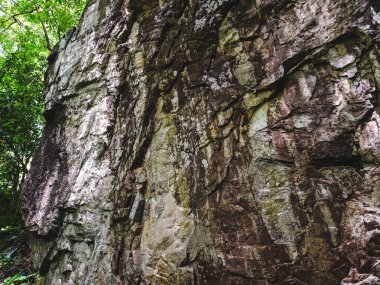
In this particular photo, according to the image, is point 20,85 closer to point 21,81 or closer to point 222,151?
point 21,81

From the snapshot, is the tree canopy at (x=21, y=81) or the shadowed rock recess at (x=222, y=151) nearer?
the shadowed rock recess at (x=222, y=151)

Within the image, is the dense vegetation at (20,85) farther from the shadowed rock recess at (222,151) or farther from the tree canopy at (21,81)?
the shadowed rock recess at (222,151)

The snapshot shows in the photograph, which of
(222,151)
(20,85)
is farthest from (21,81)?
(222,151)

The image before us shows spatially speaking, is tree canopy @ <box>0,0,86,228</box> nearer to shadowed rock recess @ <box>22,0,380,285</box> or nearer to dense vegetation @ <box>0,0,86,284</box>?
dense vegetation @ <box>0,0,86,284</box>

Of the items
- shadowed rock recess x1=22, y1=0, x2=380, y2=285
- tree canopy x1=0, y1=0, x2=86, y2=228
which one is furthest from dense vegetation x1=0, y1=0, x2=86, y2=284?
shadowed rock recess x1=22, y1=0, x2=380, y2=285

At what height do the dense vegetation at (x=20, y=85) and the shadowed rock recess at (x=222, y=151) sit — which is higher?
the dense vegetation at (x=20, y=85)

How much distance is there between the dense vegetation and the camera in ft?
35.4

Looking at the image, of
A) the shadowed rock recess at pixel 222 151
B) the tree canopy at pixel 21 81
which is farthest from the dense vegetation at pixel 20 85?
the shadowed rock recess at pixel 222 151

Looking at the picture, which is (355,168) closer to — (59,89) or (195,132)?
(195,132)

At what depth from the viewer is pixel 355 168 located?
3.61 metres

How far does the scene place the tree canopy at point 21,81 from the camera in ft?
35.5

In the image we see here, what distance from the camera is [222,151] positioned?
450cm

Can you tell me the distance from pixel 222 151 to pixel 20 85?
9.79 meters

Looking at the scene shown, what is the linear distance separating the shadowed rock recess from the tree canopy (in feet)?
17.8
